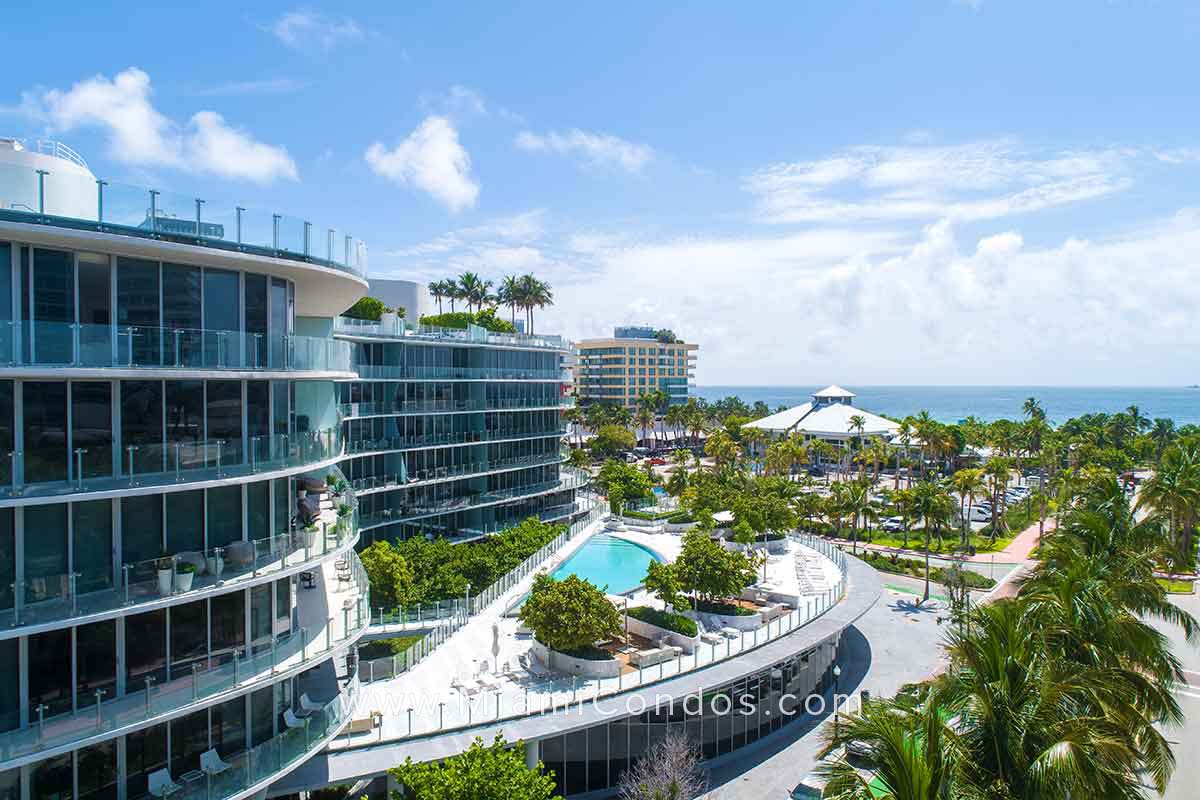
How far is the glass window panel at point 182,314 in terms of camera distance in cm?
1553

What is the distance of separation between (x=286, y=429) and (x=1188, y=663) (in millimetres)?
→ 43274

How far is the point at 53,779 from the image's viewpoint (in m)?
14.6

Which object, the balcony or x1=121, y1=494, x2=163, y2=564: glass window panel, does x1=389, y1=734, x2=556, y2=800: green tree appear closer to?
x1=121, y1=494, x2=163, y2=564: glass window panel

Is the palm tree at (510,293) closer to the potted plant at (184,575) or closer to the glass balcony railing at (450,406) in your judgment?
the glass balcony railing at (450,406)

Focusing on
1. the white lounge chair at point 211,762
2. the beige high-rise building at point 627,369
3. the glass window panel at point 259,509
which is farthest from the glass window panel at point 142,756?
the beige high-rise building at point 627,369

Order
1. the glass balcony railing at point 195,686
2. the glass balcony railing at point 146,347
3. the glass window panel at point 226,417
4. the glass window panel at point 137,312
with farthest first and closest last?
the glass window panel at point 226,417, the glass window panel at point 137,312, the glass balcony railing at point 195,686, the glass balcony railing at point 146,347

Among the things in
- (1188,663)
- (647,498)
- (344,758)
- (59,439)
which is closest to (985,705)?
(344,758)

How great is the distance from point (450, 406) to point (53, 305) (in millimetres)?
37331

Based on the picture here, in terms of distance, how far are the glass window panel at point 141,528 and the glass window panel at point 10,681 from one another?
91.4 inches

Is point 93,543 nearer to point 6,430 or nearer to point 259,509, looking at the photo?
point 6,430

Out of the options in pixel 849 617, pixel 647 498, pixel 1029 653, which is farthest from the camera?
pixel 647 498

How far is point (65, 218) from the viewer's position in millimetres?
14047

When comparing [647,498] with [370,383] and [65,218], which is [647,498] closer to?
[370,383]

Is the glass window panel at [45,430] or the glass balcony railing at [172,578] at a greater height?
the glass window panel at [45,430]
